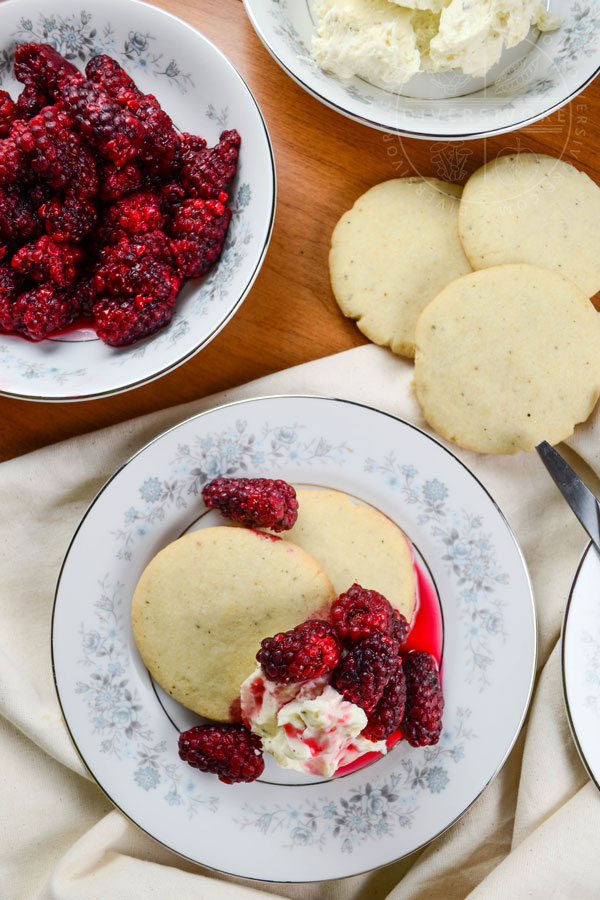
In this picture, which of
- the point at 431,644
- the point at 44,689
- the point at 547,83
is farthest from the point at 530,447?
the point at 44,689

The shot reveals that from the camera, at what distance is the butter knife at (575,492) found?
1.47 m

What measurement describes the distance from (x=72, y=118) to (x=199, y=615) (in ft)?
3.08

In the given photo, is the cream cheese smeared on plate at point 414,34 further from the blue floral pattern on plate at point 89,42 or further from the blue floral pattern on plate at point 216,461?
the blue floral pattern on plate at point 216,461

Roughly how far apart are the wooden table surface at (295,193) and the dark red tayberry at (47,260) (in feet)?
1.02

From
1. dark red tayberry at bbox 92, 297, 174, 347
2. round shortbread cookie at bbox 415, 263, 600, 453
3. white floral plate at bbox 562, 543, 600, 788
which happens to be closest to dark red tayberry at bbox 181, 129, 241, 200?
dark red tayberry at bbox 92, 297, 174, 347

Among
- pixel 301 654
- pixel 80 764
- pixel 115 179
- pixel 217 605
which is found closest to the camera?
pixel 301 654

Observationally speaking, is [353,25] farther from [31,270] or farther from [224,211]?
[31,270]

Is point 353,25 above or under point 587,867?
above

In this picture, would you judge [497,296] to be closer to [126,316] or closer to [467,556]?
[467,556]

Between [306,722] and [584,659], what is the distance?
23.5 inches

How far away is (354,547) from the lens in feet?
4.78

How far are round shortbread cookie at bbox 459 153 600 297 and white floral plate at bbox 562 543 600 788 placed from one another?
1.94 ft

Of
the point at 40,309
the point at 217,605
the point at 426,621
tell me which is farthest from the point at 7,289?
the point at 426,621

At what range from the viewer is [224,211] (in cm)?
138
